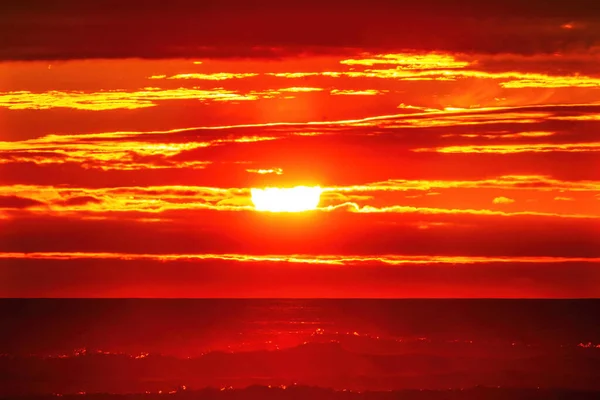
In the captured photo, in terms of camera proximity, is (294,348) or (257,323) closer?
(294,348)

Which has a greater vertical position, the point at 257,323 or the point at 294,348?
the point at 257,323

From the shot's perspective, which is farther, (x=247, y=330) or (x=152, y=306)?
(x=152, y=306)

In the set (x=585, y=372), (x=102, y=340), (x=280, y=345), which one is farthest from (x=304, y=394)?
(x=102, y=340)

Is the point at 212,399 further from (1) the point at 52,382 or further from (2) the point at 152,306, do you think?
(2) the point at 152,306

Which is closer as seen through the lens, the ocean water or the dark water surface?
the ocean water

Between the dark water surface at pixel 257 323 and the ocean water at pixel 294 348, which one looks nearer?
the ocean water at pixel 294 348

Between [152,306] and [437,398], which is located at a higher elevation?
[152,306]

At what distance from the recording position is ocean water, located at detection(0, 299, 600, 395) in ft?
131

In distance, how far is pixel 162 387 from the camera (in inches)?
1474

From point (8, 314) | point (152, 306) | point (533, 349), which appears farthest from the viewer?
point (152, 306)

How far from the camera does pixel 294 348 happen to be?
171ft

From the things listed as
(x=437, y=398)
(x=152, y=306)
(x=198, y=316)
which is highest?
(x=152, y=306)

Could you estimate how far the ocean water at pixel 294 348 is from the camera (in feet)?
131

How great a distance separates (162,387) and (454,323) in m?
37.1
